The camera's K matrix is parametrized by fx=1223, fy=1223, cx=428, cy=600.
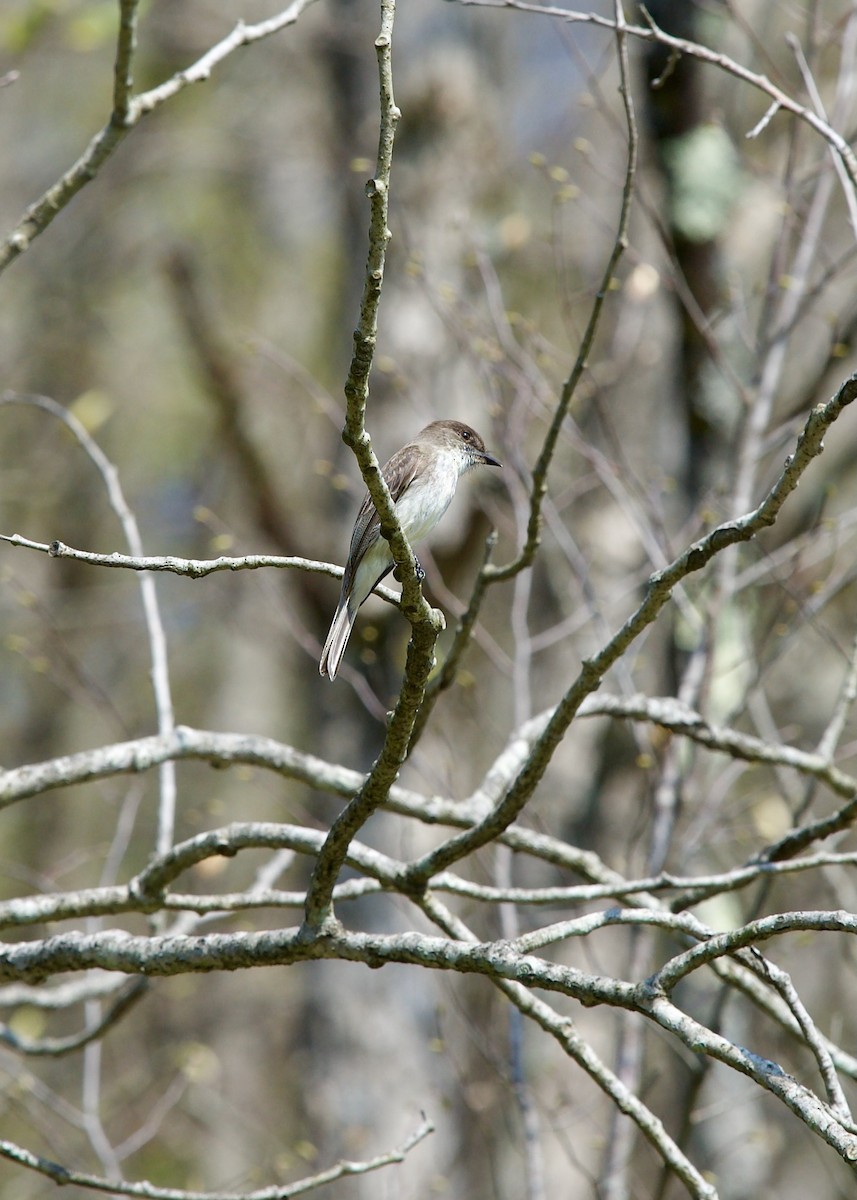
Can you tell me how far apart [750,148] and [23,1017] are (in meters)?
5.76

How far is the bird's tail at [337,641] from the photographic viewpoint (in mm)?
3803

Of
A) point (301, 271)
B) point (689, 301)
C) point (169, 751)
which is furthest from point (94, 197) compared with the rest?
point (169, 751)

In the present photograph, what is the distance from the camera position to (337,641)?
13.0 feet

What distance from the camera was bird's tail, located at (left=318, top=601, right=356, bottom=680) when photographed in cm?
380

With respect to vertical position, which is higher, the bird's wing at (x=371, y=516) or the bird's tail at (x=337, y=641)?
the bird's wing at (x=371, y=516)

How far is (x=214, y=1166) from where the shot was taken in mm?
10625

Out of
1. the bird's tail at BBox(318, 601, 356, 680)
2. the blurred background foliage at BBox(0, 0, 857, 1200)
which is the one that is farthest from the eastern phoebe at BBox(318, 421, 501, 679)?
the blurred background foliage at BBox(0, 0, 857, 1200)

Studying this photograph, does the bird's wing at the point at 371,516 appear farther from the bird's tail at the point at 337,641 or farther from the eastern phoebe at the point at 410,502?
the bird's tail at the point at 337,641

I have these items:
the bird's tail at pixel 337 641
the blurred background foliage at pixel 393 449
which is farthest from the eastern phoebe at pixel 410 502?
the blurred background foliage at pixel 393 449

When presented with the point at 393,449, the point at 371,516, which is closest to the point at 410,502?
the point at 371,516

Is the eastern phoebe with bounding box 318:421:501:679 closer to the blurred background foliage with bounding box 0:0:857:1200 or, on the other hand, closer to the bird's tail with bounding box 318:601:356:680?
the bird's tail with bounding box 318:601:356:680

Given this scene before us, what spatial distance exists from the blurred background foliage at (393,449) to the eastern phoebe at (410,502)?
0.71 ft

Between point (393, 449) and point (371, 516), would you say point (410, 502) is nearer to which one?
point (371, 516)

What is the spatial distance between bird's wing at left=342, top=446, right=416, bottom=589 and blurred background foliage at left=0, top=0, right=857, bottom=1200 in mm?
232
